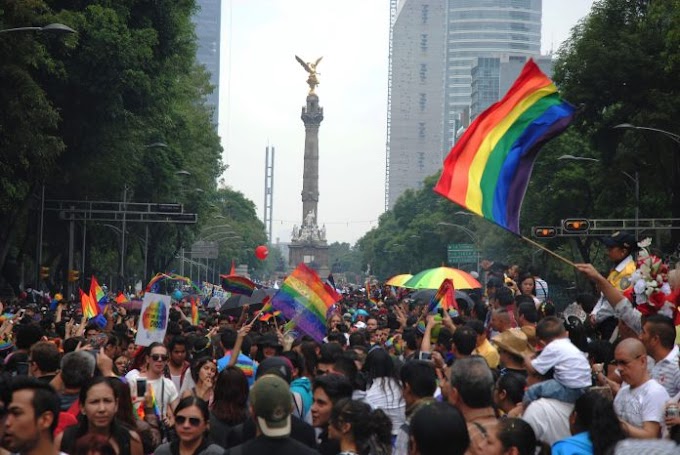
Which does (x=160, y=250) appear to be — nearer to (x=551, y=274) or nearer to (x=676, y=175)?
(x=551, y=274)

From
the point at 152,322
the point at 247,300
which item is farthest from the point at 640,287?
the point at 247,300

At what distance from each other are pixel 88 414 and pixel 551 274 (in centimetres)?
6195

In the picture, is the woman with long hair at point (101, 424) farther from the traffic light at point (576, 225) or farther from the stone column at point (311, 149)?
the stone column at point (311, 149)

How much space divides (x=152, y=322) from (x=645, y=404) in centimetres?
713

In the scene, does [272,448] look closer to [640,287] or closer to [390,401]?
[390,401]

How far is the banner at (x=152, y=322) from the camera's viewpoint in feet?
44.2

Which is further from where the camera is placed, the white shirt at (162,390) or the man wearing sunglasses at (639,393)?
the white shirt at (162,390)

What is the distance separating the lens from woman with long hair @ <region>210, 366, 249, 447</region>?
28.6 feet

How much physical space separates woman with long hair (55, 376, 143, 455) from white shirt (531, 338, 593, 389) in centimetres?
247

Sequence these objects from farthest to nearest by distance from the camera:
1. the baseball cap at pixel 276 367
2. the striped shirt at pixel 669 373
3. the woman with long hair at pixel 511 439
Result: 1. the baseball cap at pixel 276 367
2. the striped shirt at pixel 669 373
3. the woman with long hair at pixel 511 439

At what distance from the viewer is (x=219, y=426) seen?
8.66m

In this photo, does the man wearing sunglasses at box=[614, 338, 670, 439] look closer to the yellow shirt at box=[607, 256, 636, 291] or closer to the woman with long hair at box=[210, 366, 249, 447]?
the woman with long hair at box=[210, 366, 249, 447]

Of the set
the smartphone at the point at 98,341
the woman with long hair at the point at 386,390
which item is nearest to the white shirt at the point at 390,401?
the woman with long hair at the point at 386,390

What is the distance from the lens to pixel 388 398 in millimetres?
8961
